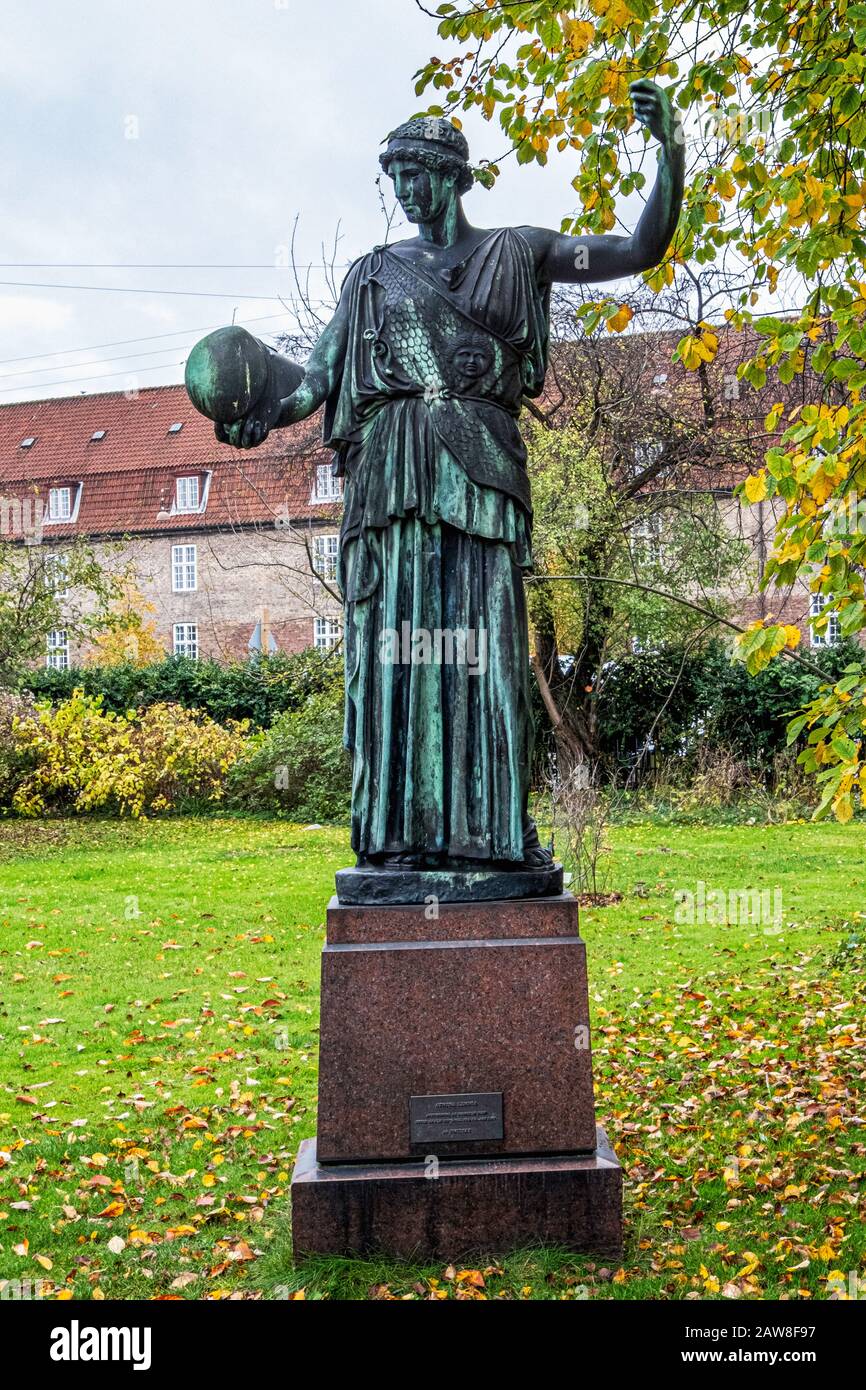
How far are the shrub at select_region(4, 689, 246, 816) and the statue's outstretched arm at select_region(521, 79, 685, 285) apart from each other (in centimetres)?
1590

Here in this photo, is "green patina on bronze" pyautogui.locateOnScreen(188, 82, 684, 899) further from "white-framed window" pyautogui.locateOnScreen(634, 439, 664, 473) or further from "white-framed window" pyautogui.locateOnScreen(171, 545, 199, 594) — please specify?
"white-framed window" pyautogui.locateOnScreen(171, 545, 199, 594)

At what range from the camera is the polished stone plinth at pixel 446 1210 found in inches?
163

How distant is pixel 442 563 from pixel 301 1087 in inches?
137

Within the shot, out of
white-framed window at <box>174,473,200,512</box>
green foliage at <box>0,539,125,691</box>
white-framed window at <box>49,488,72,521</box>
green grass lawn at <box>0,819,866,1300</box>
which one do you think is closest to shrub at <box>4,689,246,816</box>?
green foliage at <box>0,539,125,691</box>

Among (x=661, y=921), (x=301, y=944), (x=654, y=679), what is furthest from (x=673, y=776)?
(x=301, y=944)

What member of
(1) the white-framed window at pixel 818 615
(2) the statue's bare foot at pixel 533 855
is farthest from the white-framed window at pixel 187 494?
(2) the statue's bare foot at pixel 533 855

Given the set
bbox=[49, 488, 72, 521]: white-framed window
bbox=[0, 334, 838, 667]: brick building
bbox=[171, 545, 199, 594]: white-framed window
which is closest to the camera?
bbox=[0, 334, 838, 667]: brick building

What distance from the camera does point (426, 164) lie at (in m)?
4.52

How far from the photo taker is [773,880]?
498 inches

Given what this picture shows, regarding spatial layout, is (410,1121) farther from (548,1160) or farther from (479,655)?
(479,655)

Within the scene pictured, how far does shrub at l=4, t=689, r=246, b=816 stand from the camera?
1959 cm

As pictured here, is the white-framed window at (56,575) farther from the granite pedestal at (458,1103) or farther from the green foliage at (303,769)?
the granite pedestal at (458,1103)

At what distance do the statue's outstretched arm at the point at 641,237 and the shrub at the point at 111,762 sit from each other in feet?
52.2

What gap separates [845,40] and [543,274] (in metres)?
1.95
